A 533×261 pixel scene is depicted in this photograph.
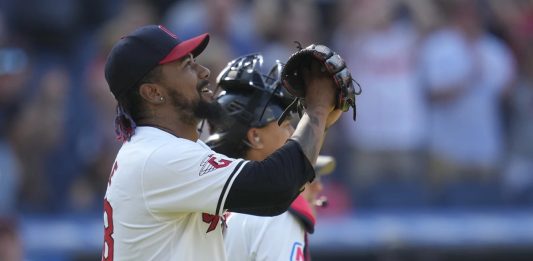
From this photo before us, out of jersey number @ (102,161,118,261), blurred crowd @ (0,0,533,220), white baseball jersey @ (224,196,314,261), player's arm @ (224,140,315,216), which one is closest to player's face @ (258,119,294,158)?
white baseball jersey @ (224,196,314,261)

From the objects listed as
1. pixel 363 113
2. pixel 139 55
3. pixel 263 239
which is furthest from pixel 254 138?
pixel 363 113

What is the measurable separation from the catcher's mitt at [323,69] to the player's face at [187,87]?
1.04 feet

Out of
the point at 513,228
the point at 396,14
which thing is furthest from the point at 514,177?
the point at 396,14

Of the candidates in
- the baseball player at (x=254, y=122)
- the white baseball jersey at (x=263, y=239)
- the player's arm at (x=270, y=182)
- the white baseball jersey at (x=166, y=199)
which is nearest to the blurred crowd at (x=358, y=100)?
the baseball player at (x=254, y=122)

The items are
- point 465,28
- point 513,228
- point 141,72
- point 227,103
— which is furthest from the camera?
point 465,28

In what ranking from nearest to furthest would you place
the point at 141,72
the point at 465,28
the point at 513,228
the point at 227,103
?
the point at 141,72 → the point at 227,103 → the point at 513,228 → the point at 465,28

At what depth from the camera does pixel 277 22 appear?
8961mm

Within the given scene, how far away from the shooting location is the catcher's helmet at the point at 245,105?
13.8 ft

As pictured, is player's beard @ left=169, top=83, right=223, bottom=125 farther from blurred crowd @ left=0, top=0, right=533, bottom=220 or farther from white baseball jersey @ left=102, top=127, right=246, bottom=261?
blurred crowd @ left=0, top=0, right=533, bottom=220

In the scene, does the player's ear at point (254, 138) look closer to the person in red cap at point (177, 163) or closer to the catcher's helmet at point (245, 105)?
the catcher's helmet at point (245, 105)

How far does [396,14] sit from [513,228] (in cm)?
205

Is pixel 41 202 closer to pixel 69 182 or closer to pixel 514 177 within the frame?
pixel 69 182

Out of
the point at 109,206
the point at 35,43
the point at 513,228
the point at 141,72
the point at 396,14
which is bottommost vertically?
the point at 109,206

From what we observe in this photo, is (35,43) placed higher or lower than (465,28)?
lower
